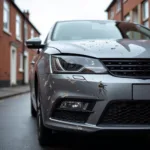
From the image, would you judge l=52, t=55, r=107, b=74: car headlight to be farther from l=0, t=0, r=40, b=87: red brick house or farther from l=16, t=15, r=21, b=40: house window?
l=16, t=15, r=21, b=40: house window

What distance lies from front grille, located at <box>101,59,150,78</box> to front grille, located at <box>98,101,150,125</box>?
284mm

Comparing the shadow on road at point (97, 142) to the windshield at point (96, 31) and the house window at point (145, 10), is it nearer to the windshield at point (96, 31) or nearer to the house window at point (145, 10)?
the windshield at point (96, 31)

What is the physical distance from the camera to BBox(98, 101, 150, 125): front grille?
11.2ft

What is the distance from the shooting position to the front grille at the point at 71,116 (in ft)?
11.5

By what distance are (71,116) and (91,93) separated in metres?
0.33

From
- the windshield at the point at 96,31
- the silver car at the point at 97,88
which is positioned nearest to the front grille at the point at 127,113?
the silver car at the point at 97,88

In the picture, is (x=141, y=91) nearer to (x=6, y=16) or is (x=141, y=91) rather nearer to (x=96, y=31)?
(x=96, y=31)

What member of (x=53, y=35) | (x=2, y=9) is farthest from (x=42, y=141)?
(x=2, y=9)

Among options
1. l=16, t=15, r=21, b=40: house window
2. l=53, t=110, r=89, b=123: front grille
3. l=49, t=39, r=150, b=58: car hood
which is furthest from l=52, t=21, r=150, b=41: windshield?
l=16, t=15, r=21, b=40: house window

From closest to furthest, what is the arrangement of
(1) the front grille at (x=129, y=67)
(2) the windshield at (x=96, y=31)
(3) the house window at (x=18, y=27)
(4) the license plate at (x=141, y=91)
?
(4) the license plate at (x=141, y=91) < (1) the front grille at (x=129, y=67) < (2) the windshield at (x=96, y=31) < (3) the house window at (x=18, y=27)

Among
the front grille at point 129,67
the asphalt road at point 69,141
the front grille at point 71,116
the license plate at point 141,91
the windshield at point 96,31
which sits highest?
the windshield at point 96,31

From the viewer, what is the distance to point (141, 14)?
2380 centimetres

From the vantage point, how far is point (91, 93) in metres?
3.43

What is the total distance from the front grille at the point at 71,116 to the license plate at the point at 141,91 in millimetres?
509
